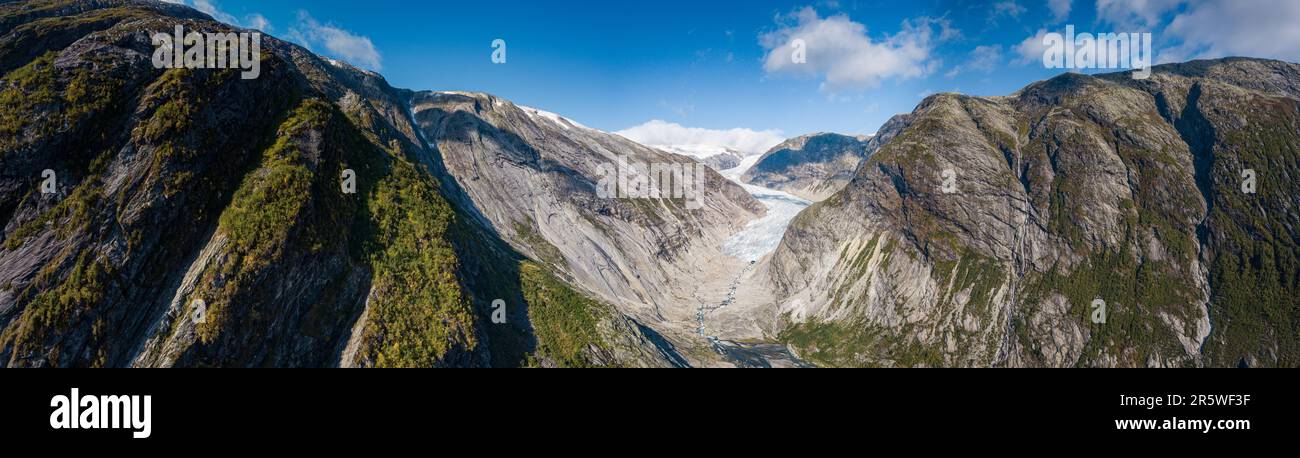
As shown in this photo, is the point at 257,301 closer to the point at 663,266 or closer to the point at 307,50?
the point at 663,266

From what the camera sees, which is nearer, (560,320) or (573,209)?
(560,320)

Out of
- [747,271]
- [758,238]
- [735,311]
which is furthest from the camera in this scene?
[758,238]

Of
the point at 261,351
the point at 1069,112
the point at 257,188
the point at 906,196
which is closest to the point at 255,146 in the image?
the point at 257,188

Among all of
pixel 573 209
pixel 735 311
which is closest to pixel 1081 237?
pixel 735 311

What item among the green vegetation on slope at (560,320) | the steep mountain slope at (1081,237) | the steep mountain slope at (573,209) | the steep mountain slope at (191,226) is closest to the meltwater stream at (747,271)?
the steep mountain slope at (573,209)

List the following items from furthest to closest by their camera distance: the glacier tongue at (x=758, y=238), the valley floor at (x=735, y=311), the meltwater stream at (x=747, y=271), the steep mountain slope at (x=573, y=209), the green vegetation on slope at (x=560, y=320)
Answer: the glacier tongue at (x=758, y=238), the steep mountain slope at (x=573, y=209), the meltwater stream at (x=747, y=271), the valley floor at (x=735, y=311), the green vegetation on slope at (x=560, y=320)

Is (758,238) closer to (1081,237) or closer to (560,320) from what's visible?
(1081,237)

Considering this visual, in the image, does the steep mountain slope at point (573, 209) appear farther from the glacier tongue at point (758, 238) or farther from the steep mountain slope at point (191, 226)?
the steep mountain slope at point (191, 226)
